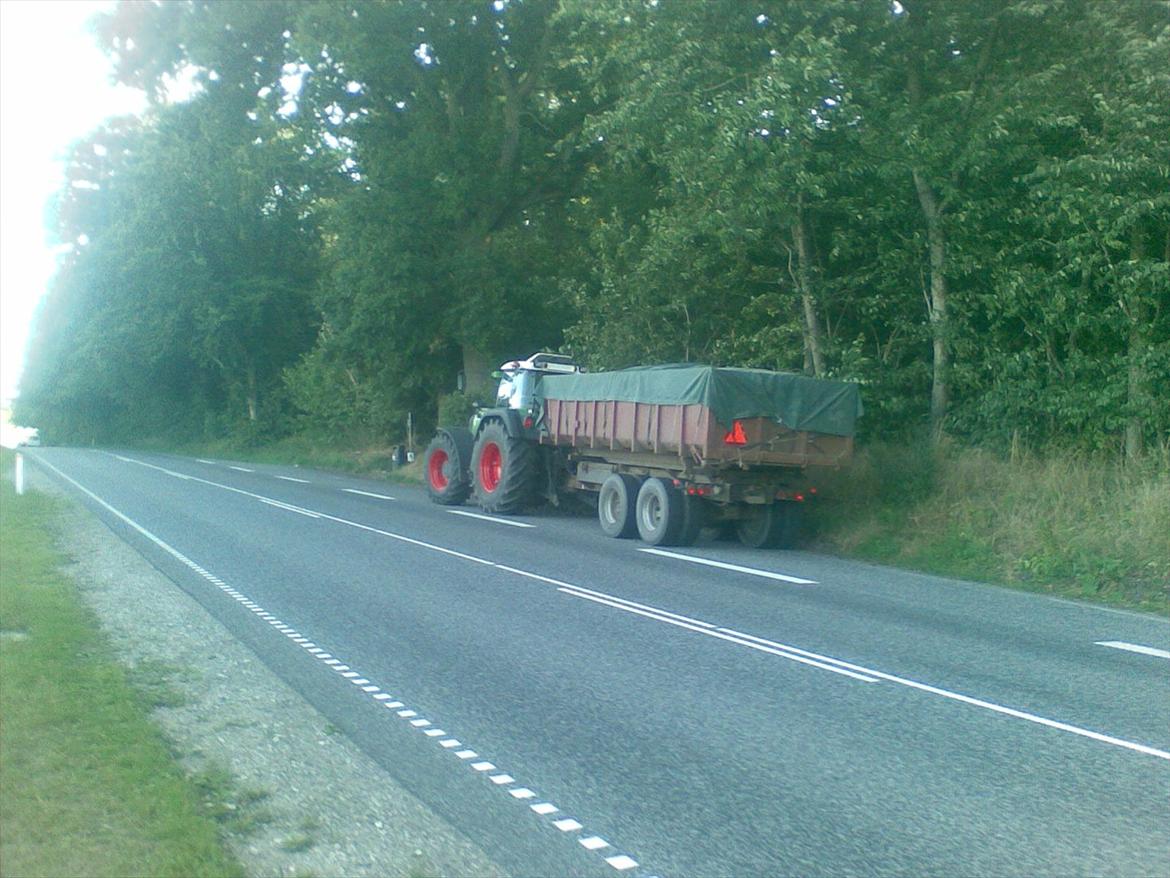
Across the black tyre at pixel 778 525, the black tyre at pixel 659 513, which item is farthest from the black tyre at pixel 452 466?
the black tyre at pixel 778 525

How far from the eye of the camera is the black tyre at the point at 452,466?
2336 centimetres

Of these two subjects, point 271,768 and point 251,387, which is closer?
point 271,768

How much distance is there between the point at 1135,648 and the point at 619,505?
9156mm

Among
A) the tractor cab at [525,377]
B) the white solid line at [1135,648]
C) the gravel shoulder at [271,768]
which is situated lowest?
the gravel shoulder at [271,768]

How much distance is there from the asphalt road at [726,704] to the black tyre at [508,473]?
6029 mm

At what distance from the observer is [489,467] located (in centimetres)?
2277

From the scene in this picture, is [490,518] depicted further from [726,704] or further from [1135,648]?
[726,704]

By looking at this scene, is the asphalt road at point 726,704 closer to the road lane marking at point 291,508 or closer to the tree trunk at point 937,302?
the road lane marking at point 291,508

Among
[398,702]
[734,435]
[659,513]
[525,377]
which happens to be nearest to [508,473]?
[525,377]

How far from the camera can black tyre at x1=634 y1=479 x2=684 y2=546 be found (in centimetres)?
1695

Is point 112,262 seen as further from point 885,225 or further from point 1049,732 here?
point 1049,732

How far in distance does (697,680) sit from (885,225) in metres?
14.1

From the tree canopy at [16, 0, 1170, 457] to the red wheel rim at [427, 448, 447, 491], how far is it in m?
3.81

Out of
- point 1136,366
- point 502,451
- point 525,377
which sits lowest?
point 502,451
